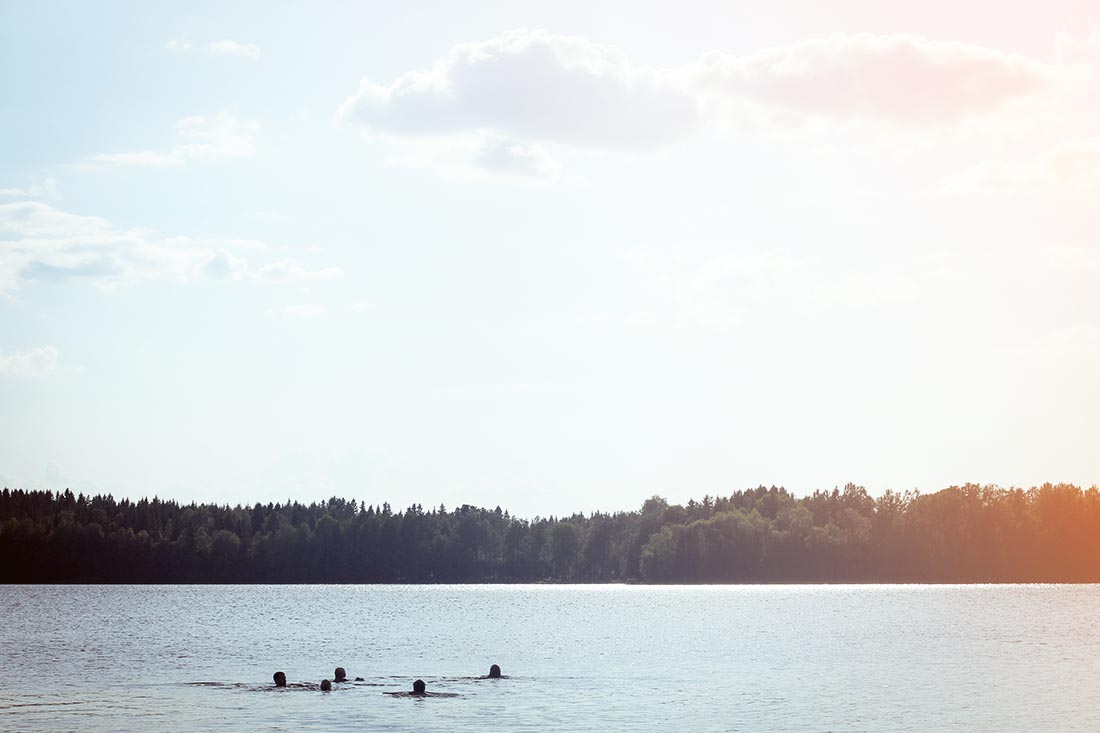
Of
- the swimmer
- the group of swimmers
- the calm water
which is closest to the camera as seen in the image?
the calm water

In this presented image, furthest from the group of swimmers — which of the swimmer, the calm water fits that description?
the calm water

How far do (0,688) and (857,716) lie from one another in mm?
47417

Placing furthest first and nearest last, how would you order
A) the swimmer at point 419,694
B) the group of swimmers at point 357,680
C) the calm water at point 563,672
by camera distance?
the group of swimmers at point 357,680 < the swimmer at point 419,694 < the calm water at point 563,672

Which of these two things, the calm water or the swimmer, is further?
the swimmer

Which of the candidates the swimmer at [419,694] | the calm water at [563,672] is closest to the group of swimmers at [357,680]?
the swimmer at [419,694]

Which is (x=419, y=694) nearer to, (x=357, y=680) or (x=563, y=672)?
(x=357, y=680)

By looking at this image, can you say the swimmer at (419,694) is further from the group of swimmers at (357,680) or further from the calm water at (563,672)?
the calm water at (563,672)

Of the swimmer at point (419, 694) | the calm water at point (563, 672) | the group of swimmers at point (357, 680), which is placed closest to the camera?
the calm water at point (563, 672)

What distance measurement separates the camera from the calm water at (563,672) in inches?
2473

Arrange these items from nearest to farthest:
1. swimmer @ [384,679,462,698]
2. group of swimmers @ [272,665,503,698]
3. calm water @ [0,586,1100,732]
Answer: calm water @ [0,586,1100,732]
swimmer @ [384,679,462,698]
group of swimmers @ [272,665,503,698]

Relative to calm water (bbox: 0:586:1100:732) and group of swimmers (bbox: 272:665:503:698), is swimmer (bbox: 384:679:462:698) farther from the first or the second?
calm water (bbox: 0:586:1100:732)

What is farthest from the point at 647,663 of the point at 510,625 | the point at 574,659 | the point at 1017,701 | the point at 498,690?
the point at 510,625

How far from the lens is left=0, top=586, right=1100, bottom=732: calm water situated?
62.8m

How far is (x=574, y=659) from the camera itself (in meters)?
96.8
